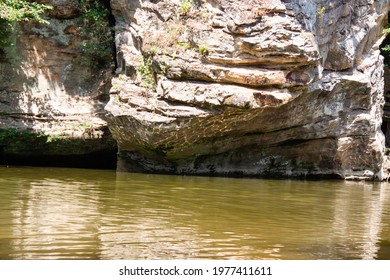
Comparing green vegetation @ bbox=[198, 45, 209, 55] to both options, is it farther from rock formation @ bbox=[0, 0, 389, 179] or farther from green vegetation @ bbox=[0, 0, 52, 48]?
green vegetation @ bbox=[0, 0, 52, 48]

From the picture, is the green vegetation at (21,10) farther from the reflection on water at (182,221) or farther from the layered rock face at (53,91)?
the reflection on water at (182,221)

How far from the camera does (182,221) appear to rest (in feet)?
22.5

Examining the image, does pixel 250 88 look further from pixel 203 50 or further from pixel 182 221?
pixel 182 221

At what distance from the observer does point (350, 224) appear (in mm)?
7344

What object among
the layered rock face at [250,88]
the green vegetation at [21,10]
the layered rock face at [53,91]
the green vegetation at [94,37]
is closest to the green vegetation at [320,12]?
the layered rock face at [250,88]

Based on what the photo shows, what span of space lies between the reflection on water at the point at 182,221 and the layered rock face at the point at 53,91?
3420 millimetres

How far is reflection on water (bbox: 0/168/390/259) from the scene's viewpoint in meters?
Result: 5.32

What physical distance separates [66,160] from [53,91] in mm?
2048

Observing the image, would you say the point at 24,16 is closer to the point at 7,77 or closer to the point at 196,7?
the point at 7,77

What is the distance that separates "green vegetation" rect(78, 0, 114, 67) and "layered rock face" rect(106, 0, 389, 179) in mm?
685

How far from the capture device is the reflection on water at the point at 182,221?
17.5 ft

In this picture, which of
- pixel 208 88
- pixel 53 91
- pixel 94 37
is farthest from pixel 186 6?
pixel 53 91

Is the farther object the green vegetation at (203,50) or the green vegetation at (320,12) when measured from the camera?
the green vegetation at (320,12)
